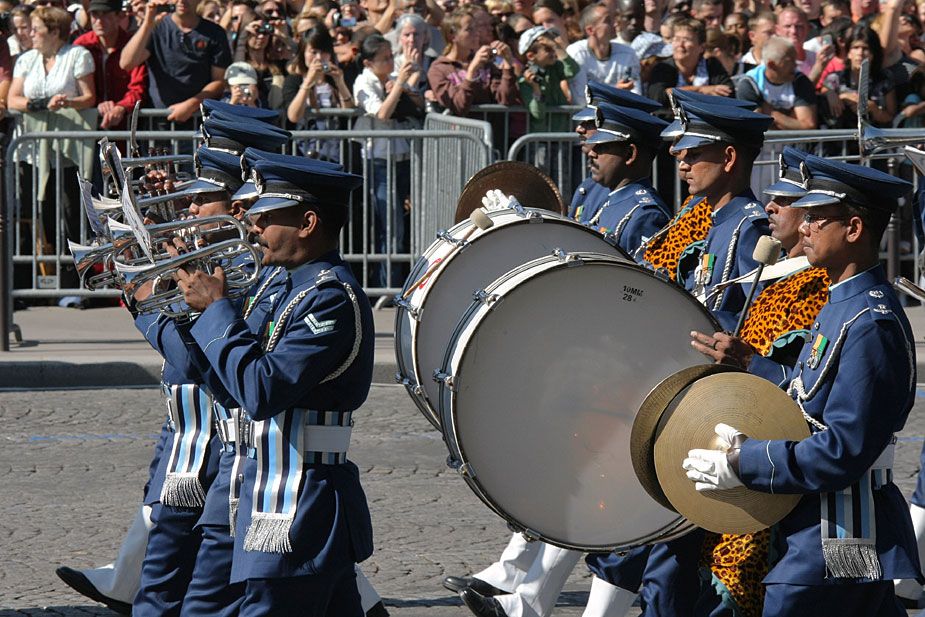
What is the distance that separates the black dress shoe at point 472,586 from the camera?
6571mm

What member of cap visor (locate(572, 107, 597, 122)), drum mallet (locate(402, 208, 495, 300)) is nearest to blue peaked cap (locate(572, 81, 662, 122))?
cap visor (locate(572, 107, 597, 122))

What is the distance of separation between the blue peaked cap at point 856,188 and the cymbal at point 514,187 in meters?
2.49

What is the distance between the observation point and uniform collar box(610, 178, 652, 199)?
273 inches

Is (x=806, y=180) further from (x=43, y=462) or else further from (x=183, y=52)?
(x=183, y=52)

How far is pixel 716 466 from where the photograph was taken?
13.8ft

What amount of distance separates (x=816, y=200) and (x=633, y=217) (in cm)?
234

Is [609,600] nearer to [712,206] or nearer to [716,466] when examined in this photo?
[712,206]

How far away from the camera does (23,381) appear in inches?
433

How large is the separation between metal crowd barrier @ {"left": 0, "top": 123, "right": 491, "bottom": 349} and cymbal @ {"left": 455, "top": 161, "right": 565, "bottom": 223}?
16.4ft

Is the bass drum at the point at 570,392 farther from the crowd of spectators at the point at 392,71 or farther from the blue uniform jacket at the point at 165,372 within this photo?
the crowd of spectators at the point at 392,71

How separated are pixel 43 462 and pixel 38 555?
1739 millimetres

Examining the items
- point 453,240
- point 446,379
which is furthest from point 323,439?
point 453,240

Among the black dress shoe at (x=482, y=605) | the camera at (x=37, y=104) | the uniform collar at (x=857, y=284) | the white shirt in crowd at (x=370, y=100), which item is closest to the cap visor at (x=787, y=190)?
the uniform collar at (x=857, y=284)

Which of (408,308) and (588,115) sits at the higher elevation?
(588,115)
